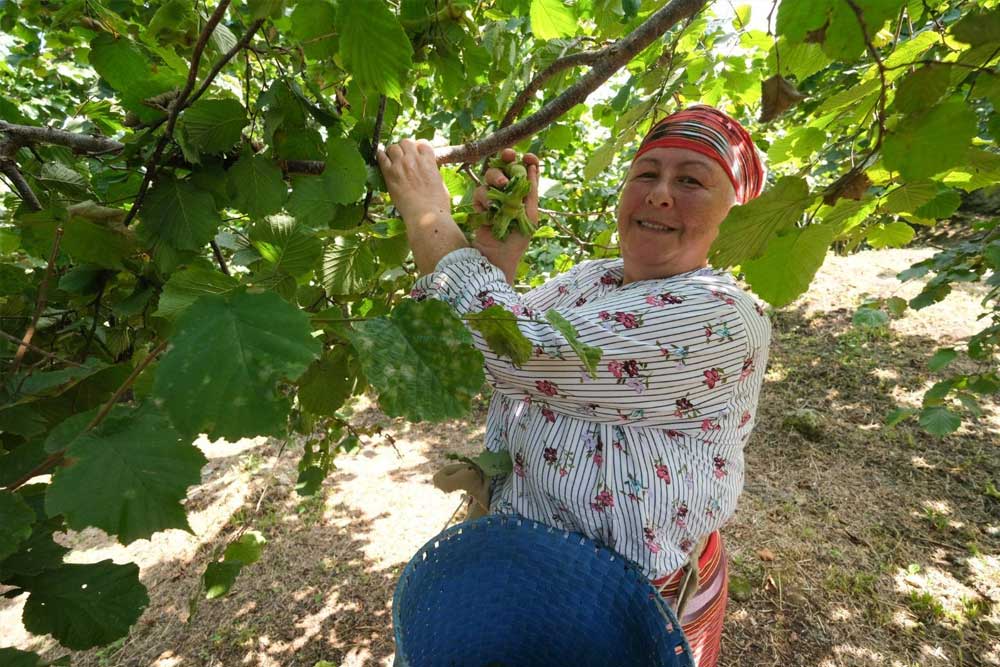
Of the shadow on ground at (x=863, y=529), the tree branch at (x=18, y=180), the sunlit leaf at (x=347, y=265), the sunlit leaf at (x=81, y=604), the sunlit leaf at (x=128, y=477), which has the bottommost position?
the shadow on ground at (x=863, y=529)

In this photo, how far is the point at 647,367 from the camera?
127 cm

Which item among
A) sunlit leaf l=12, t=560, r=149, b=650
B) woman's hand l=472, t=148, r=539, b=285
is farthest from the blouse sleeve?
sunlit leaf l=12, t=560, r=149, b=650

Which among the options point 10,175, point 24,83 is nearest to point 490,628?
point 10,175

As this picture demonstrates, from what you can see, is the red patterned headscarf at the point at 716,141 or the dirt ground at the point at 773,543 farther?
the dirt ground at the point at 773,543

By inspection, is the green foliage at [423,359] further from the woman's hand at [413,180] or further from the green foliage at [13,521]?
the woman's hand at [413,180]

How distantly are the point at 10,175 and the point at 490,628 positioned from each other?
70.6 inches

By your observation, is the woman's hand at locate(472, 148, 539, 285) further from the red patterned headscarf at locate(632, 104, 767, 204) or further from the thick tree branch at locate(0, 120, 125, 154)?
the thick tree branch at locate(0, 120, 125, 154)

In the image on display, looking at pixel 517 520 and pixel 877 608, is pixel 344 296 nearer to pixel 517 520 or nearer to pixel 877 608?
pixel 517 520

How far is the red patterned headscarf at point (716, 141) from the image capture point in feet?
5.14

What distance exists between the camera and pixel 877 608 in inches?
115

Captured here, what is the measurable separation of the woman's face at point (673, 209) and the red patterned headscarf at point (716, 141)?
28 millimetres

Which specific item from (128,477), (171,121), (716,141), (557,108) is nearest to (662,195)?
(716,141)

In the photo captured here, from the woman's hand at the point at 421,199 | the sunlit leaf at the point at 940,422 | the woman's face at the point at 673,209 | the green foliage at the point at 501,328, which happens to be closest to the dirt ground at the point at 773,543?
the sunlit leaf at the point at 940,422

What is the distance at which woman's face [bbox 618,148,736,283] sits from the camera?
1.57 metres
